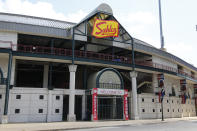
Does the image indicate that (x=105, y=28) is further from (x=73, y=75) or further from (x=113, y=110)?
(x=113, y=110)

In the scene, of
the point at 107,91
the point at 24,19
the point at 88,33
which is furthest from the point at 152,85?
the point at 24,19

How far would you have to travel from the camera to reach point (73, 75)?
30.2 m

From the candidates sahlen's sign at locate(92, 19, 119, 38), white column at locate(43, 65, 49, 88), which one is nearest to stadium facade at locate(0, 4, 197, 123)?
white column at locate(43, 65, 49, 88)

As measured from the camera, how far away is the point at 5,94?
86.8 feet

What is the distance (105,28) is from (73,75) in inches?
377

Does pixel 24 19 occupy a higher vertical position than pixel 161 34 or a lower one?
lower

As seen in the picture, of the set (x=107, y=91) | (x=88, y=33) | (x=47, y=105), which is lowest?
(x=47, y=105)

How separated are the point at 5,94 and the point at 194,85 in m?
51.7

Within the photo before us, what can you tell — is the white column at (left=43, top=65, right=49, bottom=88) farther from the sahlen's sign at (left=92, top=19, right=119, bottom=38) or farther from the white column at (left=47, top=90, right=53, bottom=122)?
the sahlen's sign at (left=92, top=19, right=119, bottom=38)

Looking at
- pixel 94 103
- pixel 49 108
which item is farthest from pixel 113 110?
pixel 49 108

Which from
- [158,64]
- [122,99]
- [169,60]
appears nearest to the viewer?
[122,99]

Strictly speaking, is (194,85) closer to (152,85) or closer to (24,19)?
(152,85)

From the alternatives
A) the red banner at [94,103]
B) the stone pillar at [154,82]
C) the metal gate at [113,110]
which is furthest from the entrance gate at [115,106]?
the stone pillar at [154,82]

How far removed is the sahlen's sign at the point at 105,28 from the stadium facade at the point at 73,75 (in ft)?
0.56
